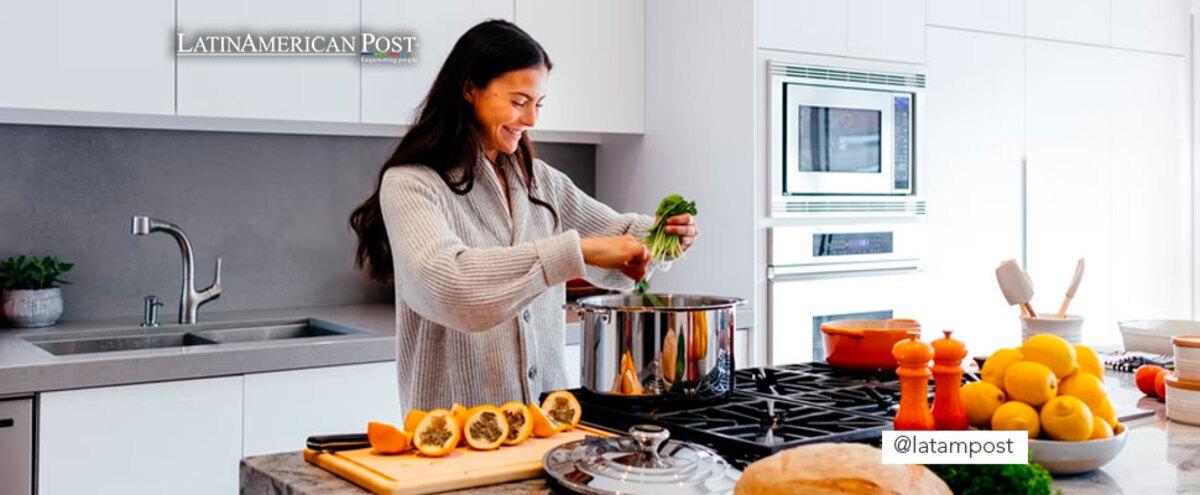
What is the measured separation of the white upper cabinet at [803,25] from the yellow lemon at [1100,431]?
6.73 ft

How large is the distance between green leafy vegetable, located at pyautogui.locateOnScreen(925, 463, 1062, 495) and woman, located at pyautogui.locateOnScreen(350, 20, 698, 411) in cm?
75

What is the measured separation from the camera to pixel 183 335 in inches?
117

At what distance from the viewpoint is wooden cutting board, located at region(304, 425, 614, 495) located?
4.23 feet

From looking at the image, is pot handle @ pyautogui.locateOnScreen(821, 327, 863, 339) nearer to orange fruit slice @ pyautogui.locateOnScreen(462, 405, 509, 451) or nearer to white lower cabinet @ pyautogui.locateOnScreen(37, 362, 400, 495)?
orange fruit slice @ pyautogui.locateOnScreen(462, 405, 509, 451)

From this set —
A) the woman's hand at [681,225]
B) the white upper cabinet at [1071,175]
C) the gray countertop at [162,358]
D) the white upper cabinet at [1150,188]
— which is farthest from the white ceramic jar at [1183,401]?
the white upper cabinet at [1150,188]

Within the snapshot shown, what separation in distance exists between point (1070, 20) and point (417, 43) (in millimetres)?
2521

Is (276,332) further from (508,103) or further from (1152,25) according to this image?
(1152,25)

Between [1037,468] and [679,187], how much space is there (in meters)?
2.44

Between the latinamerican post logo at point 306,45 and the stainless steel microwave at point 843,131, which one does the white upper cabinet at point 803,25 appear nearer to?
the stainless steel microwave at point 843,131

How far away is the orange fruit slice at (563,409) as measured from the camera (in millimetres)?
1589

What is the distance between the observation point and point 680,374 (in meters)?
1.65

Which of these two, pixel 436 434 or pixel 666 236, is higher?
pixel 666 236

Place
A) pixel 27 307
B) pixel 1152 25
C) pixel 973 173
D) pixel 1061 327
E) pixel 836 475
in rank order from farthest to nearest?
pixel 1152 25 < pixel 973 173 < pixel 27 307 < pixel 1061 327 < pixel 836 475

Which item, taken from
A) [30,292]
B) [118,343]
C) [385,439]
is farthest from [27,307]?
[385,439]
